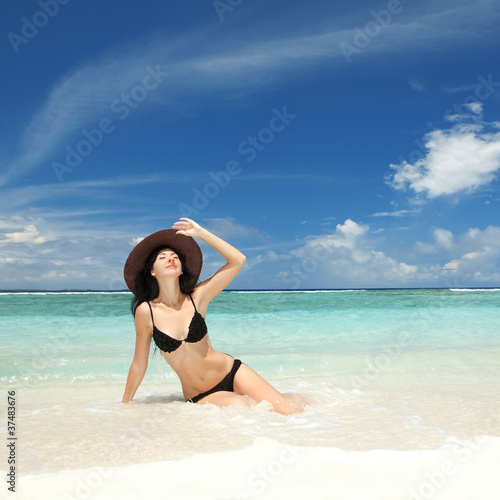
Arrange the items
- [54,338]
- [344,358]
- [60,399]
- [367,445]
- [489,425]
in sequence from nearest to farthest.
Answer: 1. [367,445]
2. [489,425]
3. [60,399]
4. [344,358]
5. [54,338]

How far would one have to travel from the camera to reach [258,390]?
4.22 m

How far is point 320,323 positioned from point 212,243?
10.1 m

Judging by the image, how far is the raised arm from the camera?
4203mm

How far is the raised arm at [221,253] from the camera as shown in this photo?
420 centimetres

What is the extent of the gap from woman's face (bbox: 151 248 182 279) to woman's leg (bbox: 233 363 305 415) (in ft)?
3.89

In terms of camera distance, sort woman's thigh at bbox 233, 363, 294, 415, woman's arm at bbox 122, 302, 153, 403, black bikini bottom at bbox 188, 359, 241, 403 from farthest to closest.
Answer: black bikini bottom at bbox 188, 359, 241, 403 → woman's arm at bbox 122, 302, 153, 403 → woman's thigh at bbox 233, 363, 294, 415

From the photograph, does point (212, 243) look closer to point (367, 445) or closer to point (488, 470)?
point (367, 445)

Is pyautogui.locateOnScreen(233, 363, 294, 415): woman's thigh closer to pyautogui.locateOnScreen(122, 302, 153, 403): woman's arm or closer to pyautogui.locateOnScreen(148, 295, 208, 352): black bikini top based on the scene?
pyautogui.locateOnScreen(148, 295, 208, 352): black bikini top

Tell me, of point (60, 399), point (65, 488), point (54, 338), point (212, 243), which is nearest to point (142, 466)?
point (65, 488)

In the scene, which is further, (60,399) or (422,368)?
(422,368)

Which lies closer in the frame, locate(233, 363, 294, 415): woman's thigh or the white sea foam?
→ the white sea foam

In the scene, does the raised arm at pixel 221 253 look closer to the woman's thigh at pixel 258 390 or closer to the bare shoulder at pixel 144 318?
the bare shoulder at pixel 144 318

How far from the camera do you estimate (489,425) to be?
3.64 m

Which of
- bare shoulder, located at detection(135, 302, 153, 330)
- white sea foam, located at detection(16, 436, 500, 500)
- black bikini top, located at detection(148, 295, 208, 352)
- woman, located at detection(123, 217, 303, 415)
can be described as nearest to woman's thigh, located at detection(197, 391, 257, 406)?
woman, located at detection(123, 217, 303, 415)
